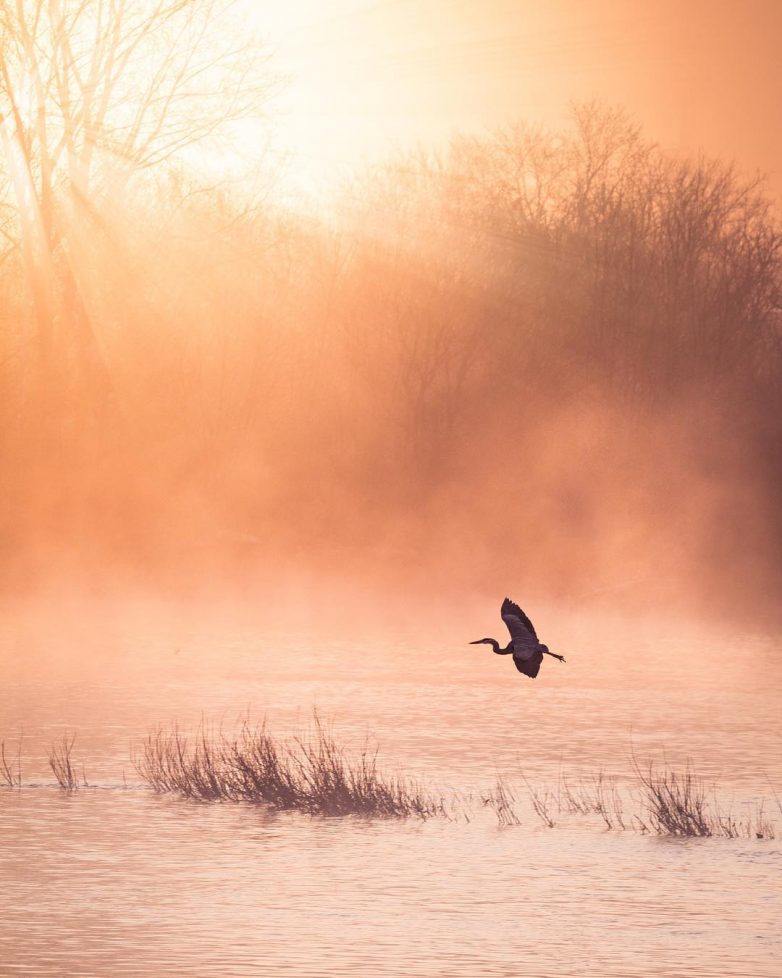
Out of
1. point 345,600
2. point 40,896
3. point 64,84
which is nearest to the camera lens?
point 40,896

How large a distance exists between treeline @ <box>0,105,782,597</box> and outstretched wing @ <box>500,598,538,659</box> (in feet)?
115

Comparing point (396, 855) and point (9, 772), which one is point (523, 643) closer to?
point (396, 855)

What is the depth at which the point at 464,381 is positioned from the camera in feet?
181

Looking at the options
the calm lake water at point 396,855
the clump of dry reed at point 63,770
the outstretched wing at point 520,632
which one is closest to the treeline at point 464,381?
the calm lake water at point 396,855

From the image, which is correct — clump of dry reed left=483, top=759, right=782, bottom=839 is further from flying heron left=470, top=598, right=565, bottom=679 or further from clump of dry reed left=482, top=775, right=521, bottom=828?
flying heron left=470, top=598, right=565, bottom=679

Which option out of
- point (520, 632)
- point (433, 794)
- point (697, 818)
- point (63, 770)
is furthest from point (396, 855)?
point (63, 770)

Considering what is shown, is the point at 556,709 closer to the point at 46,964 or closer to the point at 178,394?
the point at 46,964

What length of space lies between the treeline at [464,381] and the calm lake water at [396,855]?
18.9 metres

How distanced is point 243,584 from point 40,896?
33.0m

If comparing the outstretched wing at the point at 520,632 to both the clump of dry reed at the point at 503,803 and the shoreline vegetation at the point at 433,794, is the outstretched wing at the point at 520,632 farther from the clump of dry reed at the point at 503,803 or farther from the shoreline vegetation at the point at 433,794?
the clump of dry reed at the point at 503,803

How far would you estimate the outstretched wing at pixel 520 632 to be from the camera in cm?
1297

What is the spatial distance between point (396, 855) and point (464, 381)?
127ft

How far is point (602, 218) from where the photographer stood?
2096 inches

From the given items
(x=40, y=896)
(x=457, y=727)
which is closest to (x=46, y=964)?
(x=40, y=896)
